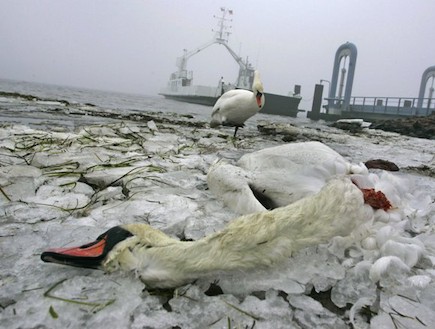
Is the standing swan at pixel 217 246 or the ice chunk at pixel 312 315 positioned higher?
the standing swan at pixel 217 246

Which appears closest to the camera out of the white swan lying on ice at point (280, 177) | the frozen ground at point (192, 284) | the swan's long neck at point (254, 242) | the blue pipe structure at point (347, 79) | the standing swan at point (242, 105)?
the frozen ground at point (192, 284)

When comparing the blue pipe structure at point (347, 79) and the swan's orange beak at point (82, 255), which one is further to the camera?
the blue pipe structure at point (347, 79)

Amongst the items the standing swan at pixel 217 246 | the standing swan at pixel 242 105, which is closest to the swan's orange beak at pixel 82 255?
the standing swan at pixel 217 246

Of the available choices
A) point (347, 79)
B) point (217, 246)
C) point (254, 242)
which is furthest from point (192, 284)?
point (347, 79)

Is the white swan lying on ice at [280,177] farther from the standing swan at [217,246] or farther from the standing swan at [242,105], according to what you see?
the standing swan at [242,105]

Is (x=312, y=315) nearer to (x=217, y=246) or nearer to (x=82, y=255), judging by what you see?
(x=217, y=246)

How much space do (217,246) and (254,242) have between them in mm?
144

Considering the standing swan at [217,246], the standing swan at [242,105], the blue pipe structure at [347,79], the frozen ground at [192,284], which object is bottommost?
the frozen ground at [192,284]

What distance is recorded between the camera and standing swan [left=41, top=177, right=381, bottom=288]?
1.23m

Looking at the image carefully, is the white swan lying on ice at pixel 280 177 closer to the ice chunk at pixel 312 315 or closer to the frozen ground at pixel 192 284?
the frozen ground at pixel 192 284

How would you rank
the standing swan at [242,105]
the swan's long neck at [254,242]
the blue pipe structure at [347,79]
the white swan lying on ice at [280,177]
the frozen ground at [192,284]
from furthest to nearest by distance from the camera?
the blue pipe structure at [347,79] → the standing swan at [242,105] → the white swan lying on ice at [280,177] → the swan's long neck at [254,242] → the frozen ground at [192,284]

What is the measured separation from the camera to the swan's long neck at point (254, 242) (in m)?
1.23

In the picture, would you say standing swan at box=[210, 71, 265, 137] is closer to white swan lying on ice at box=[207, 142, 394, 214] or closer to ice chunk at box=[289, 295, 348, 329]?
white swan lying on ice at box=[207, 142, 394, 214]

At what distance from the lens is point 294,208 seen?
1440 millimetres
